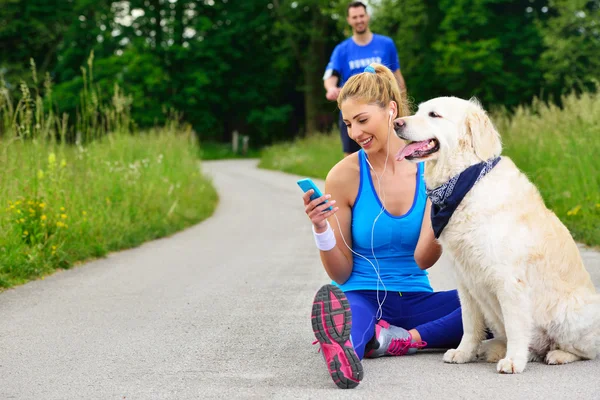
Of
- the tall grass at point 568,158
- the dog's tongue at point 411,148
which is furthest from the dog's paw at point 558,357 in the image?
the tall grass at point 568,158

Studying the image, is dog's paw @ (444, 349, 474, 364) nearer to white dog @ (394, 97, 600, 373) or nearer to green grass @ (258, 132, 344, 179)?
white dog @ (394, 97, 600, 373)

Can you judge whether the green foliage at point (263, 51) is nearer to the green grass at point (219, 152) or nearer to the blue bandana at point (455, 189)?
the green grass at point (219, 152)

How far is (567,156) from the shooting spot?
10469 millimetres

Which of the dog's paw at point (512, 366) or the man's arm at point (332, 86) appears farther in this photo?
the man's arm at point (332, 86)

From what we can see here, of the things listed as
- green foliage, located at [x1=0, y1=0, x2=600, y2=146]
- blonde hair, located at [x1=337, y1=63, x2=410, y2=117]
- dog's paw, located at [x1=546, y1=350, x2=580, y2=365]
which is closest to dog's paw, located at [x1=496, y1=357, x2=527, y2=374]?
dog's paw, located at [x1=546, y1=350, x2=580, y2=365]

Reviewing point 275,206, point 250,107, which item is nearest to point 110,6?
point 250,107

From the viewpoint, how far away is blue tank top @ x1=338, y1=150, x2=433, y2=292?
472 cm

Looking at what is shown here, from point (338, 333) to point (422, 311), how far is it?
111 centimetres

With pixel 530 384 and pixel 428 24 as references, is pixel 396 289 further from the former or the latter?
pixel 428 24

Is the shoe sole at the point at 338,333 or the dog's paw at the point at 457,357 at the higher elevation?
the shoe sole at the point at 338,333

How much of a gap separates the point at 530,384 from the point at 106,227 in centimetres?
681

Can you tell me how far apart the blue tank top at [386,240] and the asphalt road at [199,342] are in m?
0.48

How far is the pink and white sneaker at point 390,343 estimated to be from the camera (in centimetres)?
446

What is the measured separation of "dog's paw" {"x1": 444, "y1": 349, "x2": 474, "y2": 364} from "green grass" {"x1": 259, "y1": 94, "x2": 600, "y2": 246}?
4593 millimetres
